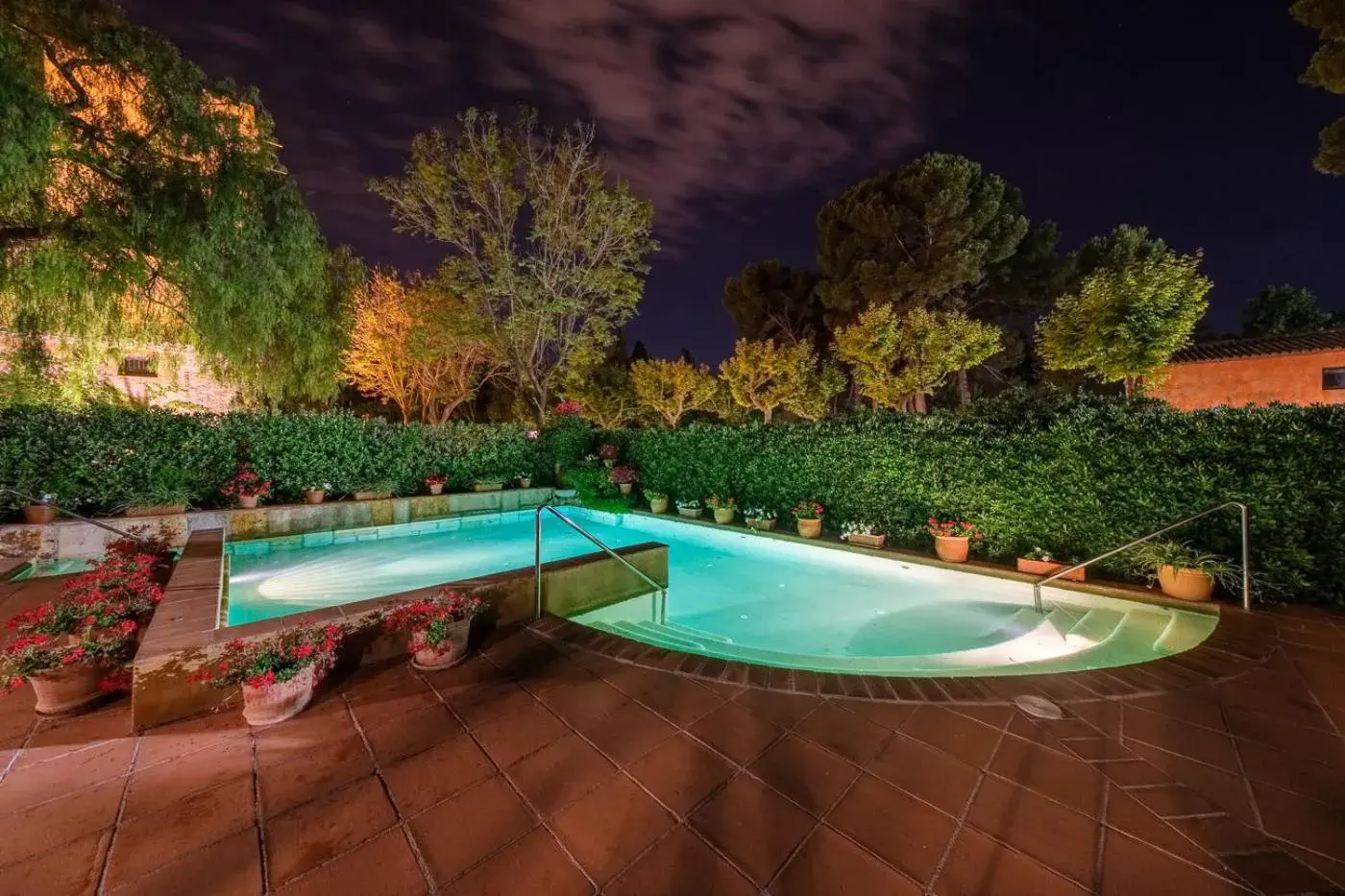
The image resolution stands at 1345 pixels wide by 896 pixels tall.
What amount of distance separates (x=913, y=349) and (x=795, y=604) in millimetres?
10592

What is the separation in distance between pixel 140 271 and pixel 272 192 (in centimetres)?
220

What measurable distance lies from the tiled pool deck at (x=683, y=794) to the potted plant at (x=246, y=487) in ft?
21.7

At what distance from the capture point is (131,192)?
22.9 ft

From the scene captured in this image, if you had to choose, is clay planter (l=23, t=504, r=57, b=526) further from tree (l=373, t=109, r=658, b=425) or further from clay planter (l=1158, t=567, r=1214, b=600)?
clay planter (l=1158, t=567, r=1214, b=600)

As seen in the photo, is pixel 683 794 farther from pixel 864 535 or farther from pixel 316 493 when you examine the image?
pixel 316 493

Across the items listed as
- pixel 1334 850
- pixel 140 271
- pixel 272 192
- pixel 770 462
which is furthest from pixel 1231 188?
pixel 140 271

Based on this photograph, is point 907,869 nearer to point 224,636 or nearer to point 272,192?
point 224,636

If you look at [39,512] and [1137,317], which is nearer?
[39,512]

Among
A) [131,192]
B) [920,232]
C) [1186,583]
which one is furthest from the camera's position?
[920,232]

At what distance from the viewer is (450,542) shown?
9656 millimetres

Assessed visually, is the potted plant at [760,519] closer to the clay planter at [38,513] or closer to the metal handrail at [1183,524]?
the metal handrail at [1183,524]

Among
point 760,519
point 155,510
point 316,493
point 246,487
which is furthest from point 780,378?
point 155,510

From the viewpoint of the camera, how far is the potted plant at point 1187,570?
473 cm

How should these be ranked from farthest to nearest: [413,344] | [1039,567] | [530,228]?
[413,344] → [530,228] → [1039,567]
